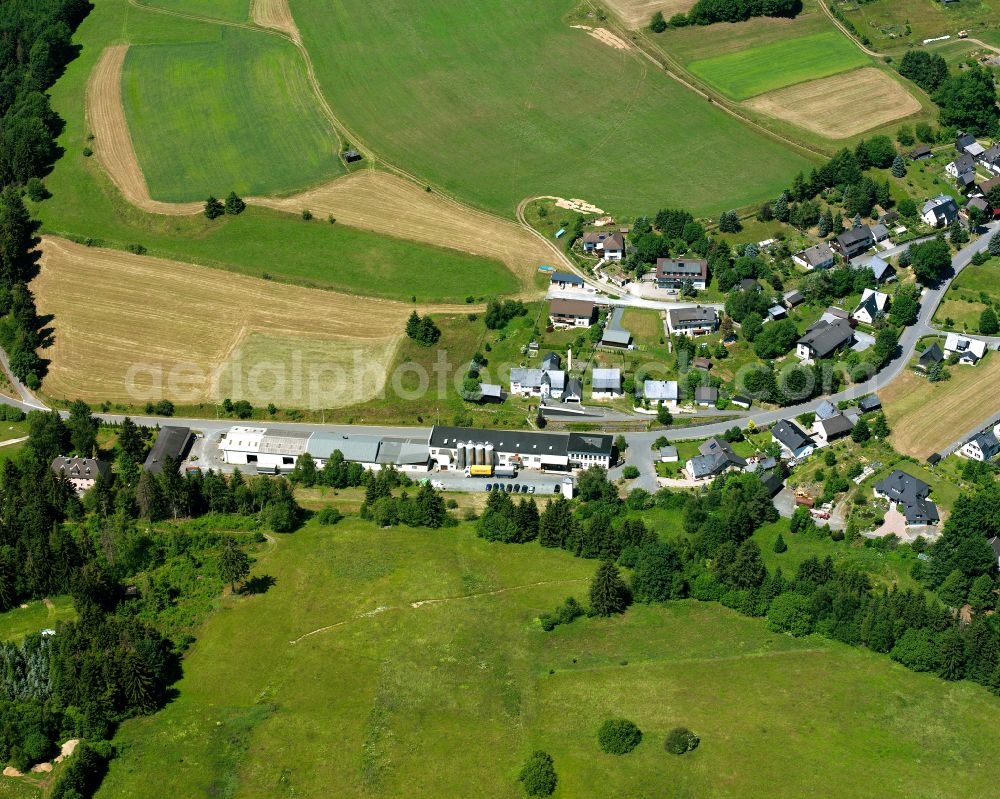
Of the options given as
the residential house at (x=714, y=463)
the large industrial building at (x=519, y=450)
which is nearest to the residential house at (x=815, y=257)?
the residential house at (x=714, y=463)

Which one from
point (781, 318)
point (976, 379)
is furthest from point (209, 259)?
point (976, 379)

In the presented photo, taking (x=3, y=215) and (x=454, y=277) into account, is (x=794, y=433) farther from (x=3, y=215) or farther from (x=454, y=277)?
(x=3, y=215)

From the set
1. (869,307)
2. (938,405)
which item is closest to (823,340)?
(869,307)

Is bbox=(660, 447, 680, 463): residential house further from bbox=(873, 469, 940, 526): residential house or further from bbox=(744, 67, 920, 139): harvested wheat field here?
bbox=(744, 67, 920, 139): harvested wheat field

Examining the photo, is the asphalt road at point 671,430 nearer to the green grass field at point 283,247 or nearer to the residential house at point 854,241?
the residential house at point 854,241

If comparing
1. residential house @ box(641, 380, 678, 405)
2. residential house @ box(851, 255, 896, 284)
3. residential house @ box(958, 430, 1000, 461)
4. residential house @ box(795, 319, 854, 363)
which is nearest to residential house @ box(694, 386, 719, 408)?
residential house @ box(641, 380, 678, 405)

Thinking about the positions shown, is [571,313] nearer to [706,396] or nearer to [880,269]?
[706,396]

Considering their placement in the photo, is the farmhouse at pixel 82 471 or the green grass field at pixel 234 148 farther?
the green grass field at pixel 234 148
